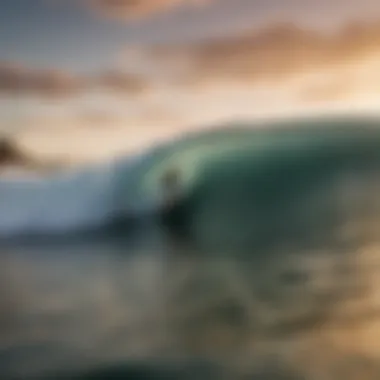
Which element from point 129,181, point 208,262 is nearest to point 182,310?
point 208,262

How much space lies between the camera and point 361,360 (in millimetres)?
1036

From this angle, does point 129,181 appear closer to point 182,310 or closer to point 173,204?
point 173,204

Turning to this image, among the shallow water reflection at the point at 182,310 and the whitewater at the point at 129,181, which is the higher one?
the whitewater at the point at 129,181

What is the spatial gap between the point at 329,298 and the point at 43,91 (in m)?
0.61

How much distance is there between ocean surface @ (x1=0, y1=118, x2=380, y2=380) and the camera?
105 cm

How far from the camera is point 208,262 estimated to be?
1.09 m

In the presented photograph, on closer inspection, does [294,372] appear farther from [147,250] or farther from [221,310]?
[147,250]

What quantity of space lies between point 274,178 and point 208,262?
18cm

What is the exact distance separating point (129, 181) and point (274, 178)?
9.9 inches

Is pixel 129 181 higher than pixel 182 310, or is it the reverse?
pixel 129 181

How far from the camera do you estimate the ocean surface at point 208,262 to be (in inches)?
41.3

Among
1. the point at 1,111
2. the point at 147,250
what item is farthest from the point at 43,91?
the point at 147,250

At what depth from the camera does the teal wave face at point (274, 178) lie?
106 cm

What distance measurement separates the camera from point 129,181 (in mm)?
1119
